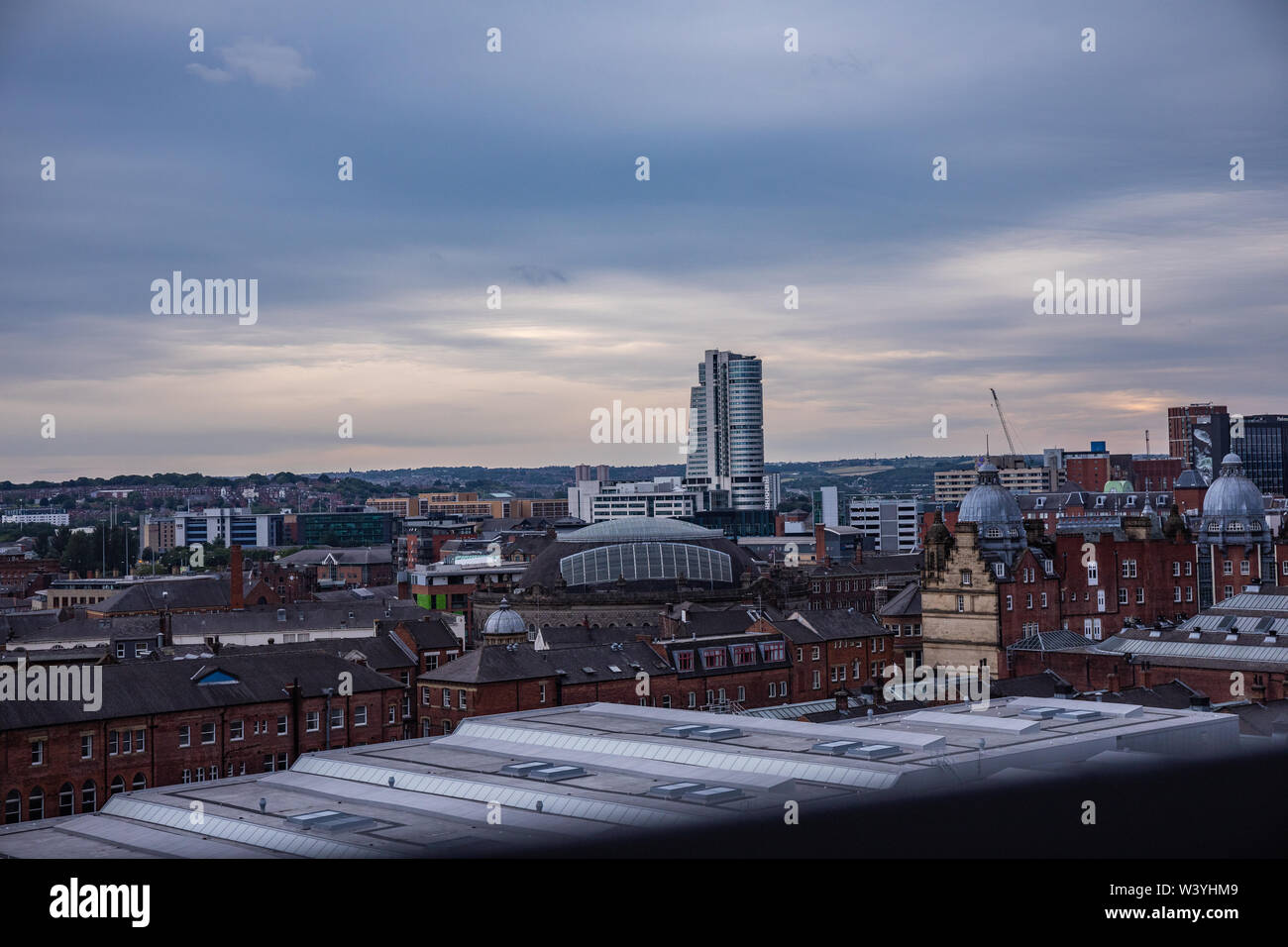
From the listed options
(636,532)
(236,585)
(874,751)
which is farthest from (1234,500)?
(236,585)

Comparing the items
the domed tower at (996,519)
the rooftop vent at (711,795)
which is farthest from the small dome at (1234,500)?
the rooftop vent at (711,795)

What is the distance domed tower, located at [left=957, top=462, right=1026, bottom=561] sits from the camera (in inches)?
3595

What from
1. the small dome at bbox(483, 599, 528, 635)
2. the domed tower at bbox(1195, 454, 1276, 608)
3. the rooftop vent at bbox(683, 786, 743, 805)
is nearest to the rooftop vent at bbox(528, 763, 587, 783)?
the rooftop vent at bbox(683, 786, 743, 805)

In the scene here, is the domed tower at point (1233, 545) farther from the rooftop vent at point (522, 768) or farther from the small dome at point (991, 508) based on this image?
the rooftop vent at point (522, 768)

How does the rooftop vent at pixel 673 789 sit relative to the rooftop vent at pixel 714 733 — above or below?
above

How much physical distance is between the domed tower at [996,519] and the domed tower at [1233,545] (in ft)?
47.7

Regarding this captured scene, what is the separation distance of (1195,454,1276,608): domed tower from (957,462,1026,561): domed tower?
1455 centimetres

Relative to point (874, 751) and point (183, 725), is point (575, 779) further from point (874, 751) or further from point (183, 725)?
point (183, 725)

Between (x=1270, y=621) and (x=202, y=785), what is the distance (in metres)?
56.0

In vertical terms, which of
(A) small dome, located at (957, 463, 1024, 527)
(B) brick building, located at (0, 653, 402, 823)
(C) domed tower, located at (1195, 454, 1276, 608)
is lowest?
(B) brick building, located at (0, 653, 402, 823)

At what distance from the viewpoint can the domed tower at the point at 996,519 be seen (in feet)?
300

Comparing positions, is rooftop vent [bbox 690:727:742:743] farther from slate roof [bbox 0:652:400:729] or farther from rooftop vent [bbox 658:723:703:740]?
slate roof [bbox 0:652:400:729]
